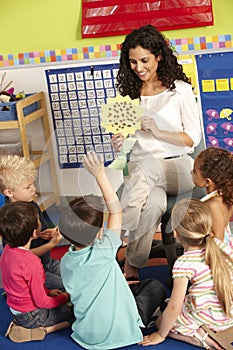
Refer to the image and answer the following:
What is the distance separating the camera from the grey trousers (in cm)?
219

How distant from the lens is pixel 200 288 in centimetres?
187

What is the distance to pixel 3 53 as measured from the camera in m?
3.39

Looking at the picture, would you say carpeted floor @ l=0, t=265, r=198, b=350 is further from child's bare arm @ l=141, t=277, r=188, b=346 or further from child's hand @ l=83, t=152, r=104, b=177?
child's hand @ l=83, t=152, r=104, b=177

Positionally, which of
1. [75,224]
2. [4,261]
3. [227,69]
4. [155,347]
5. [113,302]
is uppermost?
[227,69]

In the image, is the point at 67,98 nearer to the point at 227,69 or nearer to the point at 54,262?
the point at 227,69

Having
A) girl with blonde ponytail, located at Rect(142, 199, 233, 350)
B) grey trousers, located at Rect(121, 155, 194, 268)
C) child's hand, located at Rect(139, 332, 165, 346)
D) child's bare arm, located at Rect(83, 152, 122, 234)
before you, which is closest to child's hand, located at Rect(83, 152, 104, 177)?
child's bare arm, located at Rect(83, 152, 122, 234)

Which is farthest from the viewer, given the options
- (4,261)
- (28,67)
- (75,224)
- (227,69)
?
(28,67)

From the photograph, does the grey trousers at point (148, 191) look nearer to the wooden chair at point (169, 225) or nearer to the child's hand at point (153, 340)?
the wooden chair at point (169, 225)

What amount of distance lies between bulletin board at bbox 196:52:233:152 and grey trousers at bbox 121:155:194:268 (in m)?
0.97

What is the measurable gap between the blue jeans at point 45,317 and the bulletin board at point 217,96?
60.5 inches

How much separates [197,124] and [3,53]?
156 cm

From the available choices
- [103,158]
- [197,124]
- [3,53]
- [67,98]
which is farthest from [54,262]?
[3,53]

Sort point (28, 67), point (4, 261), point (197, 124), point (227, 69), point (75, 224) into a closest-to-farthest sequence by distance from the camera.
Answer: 1. point (75, 224)
2. point (4, 261)
3. point (197, 124)
4. point (227, 69)
5. point (28, 67)

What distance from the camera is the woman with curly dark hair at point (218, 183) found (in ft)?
6.83
